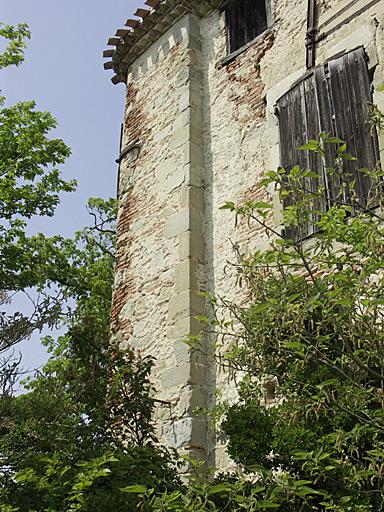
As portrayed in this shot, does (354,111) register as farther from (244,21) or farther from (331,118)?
(244,21)

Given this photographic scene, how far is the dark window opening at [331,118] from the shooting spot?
621 centimetres

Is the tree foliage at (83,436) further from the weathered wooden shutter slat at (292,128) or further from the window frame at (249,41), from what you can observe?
the window frame at (249,41)

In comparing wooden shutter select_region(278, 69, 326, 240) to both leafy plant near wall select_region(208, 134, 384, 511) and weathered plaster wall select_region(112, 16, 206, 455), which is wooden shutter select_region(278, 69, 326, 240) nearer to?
weathered plaster wall select_region(112, 16, 206, 455)

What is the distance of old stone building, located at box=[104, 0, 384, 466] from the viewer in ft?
21.9

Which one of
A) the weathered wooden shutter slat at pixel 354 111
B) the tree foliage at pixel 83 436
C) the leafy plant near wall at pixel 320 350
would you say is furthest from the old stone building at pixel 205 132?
the leafy plant near wall at pixel 320 350

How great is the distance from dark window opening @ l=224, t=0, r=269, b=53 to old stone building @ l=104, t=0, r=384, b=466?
0.02 metres

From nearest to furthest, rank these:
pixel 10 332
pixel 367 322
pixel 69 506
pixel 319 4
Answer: pixel 367 322 < pixel 69 506 < pixel 10 332 < pixel 319 4

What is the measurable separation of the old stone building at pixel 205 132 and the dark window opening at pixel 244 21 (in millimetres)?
19

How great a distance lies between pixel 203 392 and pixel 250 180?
8.23ft

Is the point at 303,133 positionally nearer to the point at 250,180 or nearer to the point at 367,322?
the point at 250,180

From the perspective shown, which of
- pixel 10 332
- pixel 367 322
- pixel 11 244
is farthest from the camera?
pixel 11 244

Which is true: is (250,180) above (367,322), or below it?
above

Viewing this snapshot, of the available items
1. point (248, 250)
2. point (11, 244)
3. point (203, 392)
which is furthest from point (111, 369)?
point (11, 244)

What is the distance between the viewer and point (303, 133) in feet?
22.7
